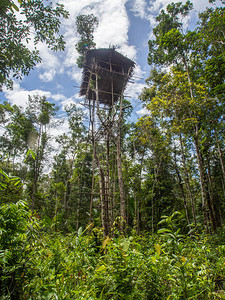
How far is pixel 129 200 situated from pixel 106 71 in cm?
960

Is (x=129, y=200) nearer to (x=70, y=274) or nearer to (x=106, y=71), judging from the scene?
(x=106, y=71)

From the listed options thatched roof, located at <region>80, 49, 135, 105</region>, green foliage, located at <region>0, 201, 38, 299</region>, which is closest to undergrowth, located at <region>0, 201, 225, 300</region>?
green foliage, located at <region>0, 201, 38, 299</region>

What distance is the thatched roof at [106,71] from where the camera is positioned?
8.84 metres

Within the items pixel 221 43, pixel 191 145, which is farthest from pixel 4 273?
pixel 191 145

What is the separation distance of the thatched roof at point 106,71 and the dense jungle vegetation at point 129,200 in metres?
1.21

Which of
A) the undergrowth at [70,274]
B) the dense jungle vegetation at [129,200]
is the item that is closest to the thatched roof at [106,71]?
the dense jungle vegetation at [129,200]

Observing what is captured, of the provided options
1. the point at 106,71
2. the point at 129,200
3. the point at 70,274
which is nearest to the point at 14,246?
the point at 70,274

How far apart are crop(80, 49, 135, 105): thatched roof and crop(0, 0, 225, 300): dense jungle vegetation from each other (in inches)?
47.6

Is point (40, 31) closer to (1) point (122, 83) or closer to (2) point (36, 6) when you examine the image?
(2) point (36, 6)

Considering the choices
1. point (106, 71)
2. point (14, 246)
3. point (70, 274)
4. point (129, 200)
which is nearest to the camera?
point (14, 246)

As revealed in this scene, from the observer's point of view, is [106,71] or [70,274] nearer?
[70,274]

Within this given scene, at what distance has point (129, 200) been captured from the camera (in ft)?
46.4

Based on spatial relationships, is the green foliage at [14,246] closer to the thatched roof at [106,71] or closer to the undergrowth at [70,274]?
the undergrowth at [70,274]

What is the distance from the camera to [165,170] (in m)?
15.3
